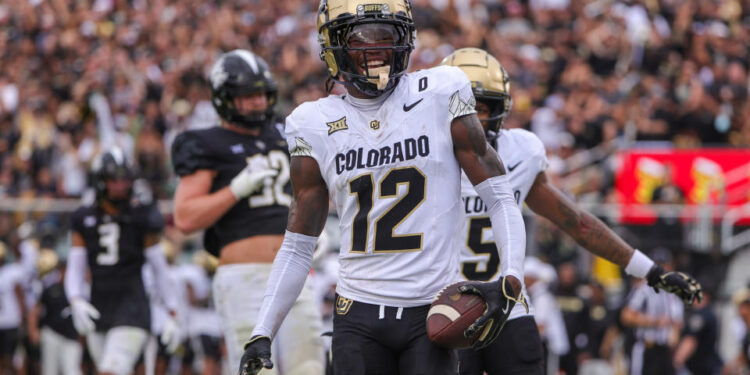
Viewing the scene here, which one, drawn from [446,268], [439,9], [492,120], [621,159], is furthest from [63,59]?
[446,268]

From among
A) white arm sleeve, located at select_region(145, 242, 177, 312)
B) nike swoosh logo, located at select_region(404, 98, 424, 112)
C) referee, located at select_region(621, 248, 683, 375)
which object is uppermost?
nike swoosh logo, located at select_region(404, 98, 424, 112)

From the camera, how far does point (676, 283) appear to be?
5105 mm

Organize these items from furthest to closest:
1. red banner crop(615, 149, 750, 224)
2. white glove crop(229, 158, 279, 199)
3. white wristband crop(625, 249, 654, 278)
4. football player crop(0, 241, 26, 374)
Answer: red banner crop(615, 149, 750, 224), football player crop(0, 241, 26, 374), white glove crop(229, 158, 279, 199), white wristband crop(625, 249, 654, 278)

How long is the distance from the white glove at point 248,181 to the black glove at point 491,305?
2.15 meters

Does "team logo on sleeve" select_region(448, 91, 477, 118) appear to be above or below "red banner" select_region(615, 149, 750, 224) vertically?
above

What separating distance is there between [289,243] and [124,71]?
465 inches

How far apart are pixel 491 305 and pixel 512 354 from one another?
120 cm

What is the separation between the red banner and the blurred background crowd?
0.79 feet

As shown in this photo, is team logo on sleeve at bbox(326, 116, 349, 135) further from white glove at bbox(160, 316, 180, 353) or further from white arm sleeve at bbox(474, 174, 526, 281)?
white glove at bbox(160, 316, 180, 353)

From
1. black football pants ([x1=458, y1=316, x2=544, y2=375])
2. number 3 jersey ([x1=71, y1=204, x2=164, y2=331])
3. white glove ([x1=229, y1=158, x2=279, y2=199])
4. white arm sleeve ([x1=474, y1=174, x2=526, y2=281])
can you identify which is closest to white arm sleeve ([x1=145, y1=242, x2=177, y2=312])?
number 3 jersey ([x1=71, y1=204, x2=164, y2=331])

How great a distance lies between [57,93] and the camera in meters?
15.6

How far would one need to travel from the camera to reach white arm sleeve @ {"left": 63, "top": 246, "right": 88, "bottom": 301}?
7465 mm

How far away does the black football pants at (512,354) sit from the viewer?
4652 millimetres

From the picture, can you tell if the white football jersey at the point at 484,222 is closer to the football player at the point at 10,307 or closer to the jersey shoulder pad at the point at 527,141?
the jersey shoulder pad at the point at 527,141
